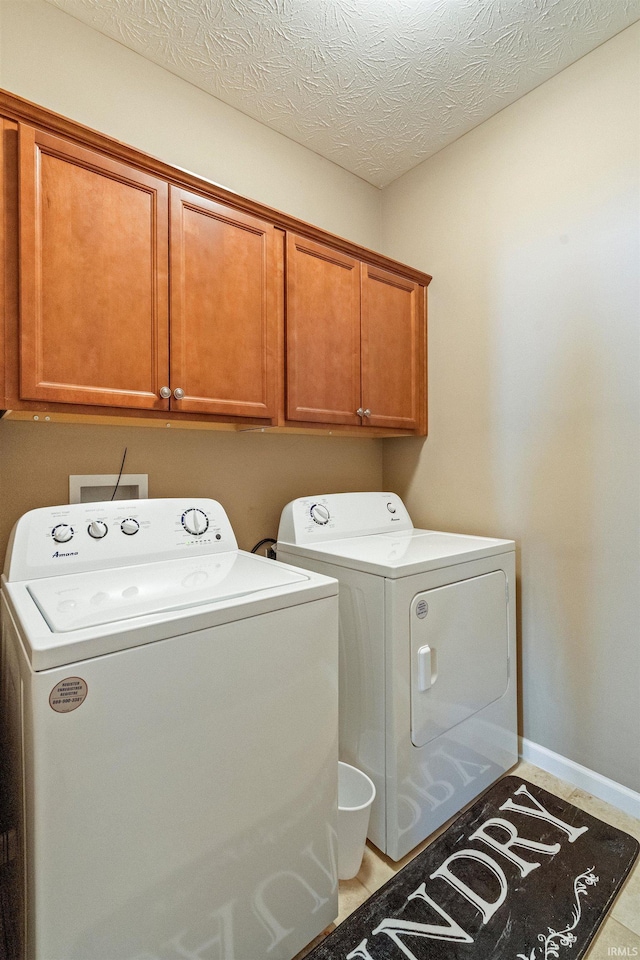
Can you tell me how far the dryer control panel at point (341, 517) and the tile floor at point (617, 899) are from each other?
41.9 inches

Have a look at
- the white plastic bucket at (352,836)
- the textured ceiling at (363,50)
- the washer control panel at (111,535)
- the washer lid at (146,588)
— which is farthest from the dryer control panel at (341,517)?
the textured ceiling at (363,50)

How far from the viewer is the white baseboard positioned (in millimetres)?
1683

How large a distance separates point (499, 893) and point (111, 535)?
1507mm

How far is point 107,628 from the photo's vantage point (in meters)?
0.90

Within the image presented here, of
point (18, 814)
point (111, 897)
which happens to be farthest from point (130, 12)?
point (111, 897)

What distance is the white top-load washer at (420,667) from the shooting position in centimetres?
147

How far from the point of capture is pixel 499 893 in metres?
1.35

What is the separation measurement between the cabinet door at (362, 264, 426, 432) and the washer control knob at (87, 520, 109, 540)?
1.13 meters

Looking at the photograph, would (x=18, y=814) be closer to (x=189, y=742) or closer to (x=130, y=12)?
(x=189, y=742)

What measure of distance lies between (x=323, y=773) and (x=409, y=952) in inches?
19.0

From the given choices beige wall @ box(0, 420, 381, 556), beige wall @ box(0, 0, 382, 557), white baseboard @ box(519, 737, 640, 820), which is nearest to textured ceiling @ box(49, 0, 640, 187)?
beige wall @ box(0, 0, 382, 557)

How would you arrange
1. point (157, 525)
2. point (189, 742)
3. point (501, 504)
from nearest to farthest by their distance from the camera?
point (189, 742), point (157, 525), point (501, 504)

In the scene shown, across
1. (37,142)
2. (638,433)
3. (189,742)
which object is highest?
(37,142)

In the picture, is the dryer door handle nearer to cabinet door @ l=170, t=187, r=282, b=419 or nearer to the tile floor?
the tile floor
